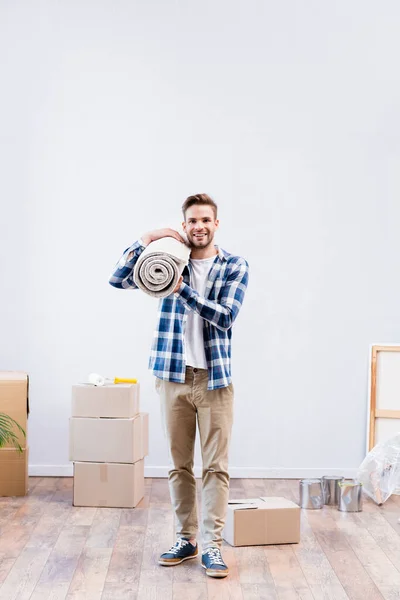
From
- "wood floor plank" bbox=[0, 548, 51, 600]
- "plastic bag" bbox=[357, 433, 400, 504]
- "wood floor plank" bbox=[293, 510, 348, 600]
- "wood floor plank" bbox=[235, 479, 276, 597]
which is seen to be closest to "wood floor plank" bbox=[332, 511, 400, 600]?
"wood floor plank" bbox=[293, 510, 348, 600]

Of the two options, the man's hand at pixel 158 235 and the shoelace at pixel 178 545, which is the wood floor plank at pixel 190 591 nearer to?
the shoelace at pixel 178 545

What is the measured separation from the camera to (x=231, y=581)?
2666 mm

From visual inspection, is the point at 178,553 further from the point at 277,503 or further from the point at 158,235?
the point at 158,235

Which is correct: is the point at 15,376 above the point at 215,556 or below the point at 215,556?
above

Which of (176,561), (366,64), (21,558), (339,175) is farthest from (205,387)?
(366,64)

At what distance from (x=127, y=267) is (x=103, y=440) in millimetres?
1335

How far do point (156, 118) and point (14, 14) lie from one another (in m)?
1.00

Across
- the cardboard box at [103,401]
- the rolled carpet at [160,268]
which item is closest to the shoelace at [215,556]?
the rolled carpet at [160,268]

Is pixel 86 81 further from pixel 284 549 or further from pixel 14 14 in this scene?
pixel 284 549

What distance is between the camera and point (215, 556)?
2736mm

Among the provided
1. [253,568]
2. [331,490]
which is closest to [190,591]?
[253,568]

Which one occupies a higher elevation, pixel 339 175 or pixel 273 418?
pixel 339 175

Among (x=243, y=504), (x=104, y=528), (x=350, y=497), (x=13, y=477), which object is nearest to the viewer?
(x=243, y=504)

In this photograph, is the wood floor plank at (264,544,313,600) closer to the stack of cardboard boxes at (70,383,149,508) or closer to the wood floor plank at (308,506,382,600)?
the wood floor plank at (308,506,382,600)
